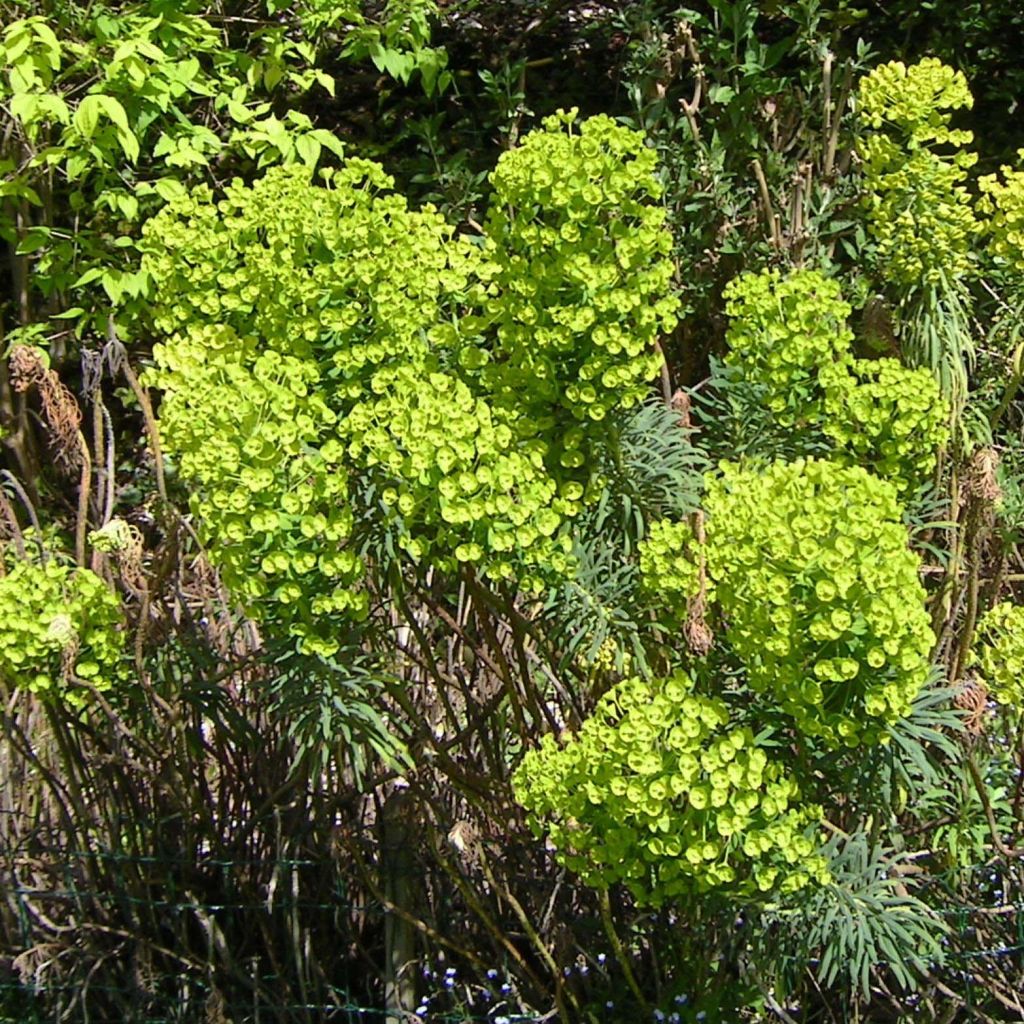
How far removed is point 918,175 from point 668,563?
1123 mm

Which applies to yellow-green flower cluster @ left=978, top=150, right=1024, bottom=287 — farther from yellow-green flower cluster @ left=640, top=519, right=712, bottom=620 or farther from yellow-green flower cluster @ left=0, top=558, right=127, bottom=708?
yellow-green flower cluster @ left=0, top=558, right=127, bottom=708

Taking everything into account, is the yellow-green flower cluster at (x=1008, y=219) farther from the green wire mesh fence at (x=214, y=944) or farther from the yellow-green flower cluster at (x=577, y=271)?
the green wire mesh fence at (x=214, y=944)

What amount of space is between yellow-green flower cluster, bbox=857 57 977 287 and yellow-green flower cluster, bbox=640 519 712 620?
99cm

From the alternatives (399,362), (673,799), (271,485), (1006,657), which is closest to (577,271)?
(399,362)

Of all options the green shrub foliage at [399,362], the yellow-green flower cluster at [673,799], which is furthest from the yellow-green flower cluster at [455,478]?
the yellow-green flower cluster at [673,799]

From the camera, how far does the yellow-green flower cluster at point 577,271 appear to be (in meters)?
2.39

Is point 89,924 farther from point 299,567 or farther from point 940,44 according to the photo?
point 940,44

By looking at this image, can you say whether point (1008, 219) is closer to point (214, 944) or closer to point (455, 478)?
point (455, 478)

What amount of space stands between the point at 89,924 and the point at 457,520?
1.45 metres

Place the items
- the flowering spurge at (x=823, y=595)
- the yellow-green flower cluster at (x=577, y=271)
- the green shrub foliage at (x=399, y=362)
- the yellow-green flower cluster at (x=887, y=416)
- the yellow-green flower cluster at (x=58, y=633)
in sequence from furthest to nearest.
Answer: the yellow-green flower cluster at (x=58, y=633), the yellow-green flower cluster at (x=887, y=416), the yellow-green flower cluster at (x=577, y=271), the green shrub foliage at (x=399, y=362), the flowering spurge at (x=823, y=595)

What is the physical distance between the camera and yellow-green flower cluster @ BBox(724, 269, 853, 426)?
2.60m

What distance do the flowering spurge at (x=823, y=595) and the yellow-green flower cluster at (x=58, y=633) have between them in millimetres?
1185

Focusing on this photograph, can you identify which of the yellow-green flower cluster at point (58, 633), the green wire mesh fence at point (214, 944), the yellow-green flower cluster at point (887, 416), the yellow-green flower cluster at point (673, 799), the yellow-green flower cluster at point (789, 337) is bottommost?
the green wire mesh fence at point (214, 944)

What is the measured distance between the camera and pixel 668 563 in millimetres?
2484
